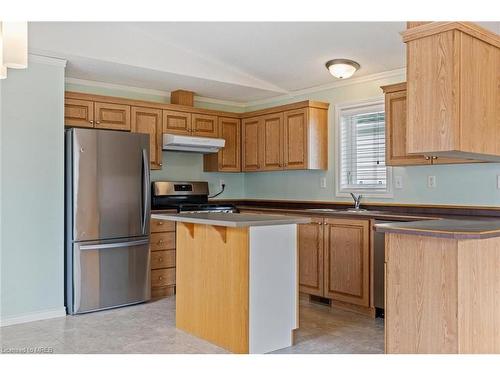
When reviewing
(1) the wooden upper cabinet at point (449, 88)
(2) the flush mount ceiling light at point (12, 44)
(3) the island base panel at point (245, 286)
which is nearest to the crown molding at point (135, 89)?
(3) the island base panel at point (245, 286)

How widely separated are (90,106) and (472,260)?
3.63m

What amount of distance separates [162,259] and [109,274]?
73cm

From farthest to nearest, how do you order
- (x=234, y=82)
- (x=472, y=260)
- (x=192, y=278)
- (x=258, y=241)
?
(x=234, y=82) < (x=192, y=278) < (x=258, y=241) < (x=472, y=260)

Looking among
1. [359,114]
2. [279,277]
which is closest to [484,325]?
[279,277]

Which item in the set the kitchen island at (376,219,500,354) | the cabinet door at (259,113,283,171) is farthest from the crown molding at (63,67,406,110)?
the kitchen island at (376,219,500,354)

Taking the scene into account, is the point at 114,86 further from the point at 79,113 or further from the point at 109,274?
the point at 109,274

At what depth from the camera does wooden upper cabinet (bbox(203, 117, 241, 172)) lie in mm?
5836

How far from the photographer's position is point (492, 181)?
3979 millimetres

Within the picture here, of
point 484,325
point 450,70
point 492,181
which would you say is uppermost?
point 450,70

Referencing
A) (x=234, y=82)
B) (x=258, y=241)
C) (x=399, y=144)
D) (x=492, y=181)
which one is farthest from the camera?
(x=234, y=82)

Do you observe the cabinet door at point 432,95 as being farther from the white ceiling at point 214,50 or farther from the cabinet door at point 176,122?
the cabinet door at point 176,122

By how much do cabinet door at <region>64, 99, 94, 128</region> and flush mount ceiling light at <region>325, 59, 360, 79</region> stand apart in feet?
7.54
